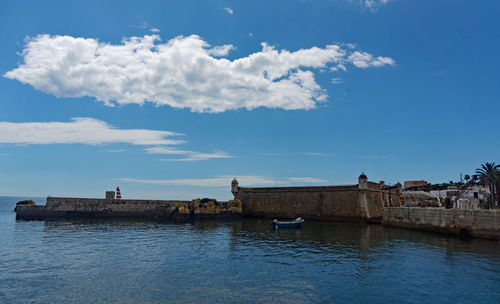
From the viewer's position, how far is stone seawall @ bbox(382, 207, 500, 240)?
29.1 meters

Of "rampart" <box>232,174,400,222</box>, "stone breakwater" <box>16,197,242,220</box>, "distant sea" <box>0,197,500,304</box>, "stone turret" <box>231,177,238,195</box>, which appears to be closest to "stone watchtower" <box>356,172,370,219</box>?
"rampart" <box>232,174,400,222</box>

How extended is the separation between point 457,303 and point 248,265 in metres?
11.8

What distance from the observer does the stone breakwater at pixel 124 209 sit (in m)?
55.5

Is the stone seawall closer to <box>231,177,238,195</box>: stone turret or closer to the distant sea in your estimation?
the distant sea

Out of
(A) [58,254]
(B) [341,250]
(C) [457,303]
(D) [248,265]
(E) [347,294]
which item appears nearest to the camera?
(C) [457,303]

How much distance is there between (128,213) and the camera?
5781 centimetres

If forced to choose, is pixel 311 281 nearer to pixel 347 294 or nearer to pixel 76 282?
pixel 347 294

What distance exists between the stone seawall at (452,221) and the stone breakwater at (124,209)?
3100cm

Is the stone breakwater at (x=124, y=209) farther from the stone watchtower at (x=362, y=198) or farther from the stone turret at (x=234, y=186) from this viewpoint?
the stone watchtower at (x=362, y=198)

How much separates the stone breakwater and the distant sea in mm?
26580

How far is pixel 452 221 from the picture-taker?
108 feet

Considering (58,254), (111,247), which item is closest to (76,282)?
(58,254)

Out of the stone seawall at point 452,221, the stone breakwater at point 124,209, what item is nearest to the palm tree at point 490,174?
the stone seawall at point 452,221

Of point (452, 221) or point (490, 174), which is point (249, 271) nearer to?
point (452, 221)
